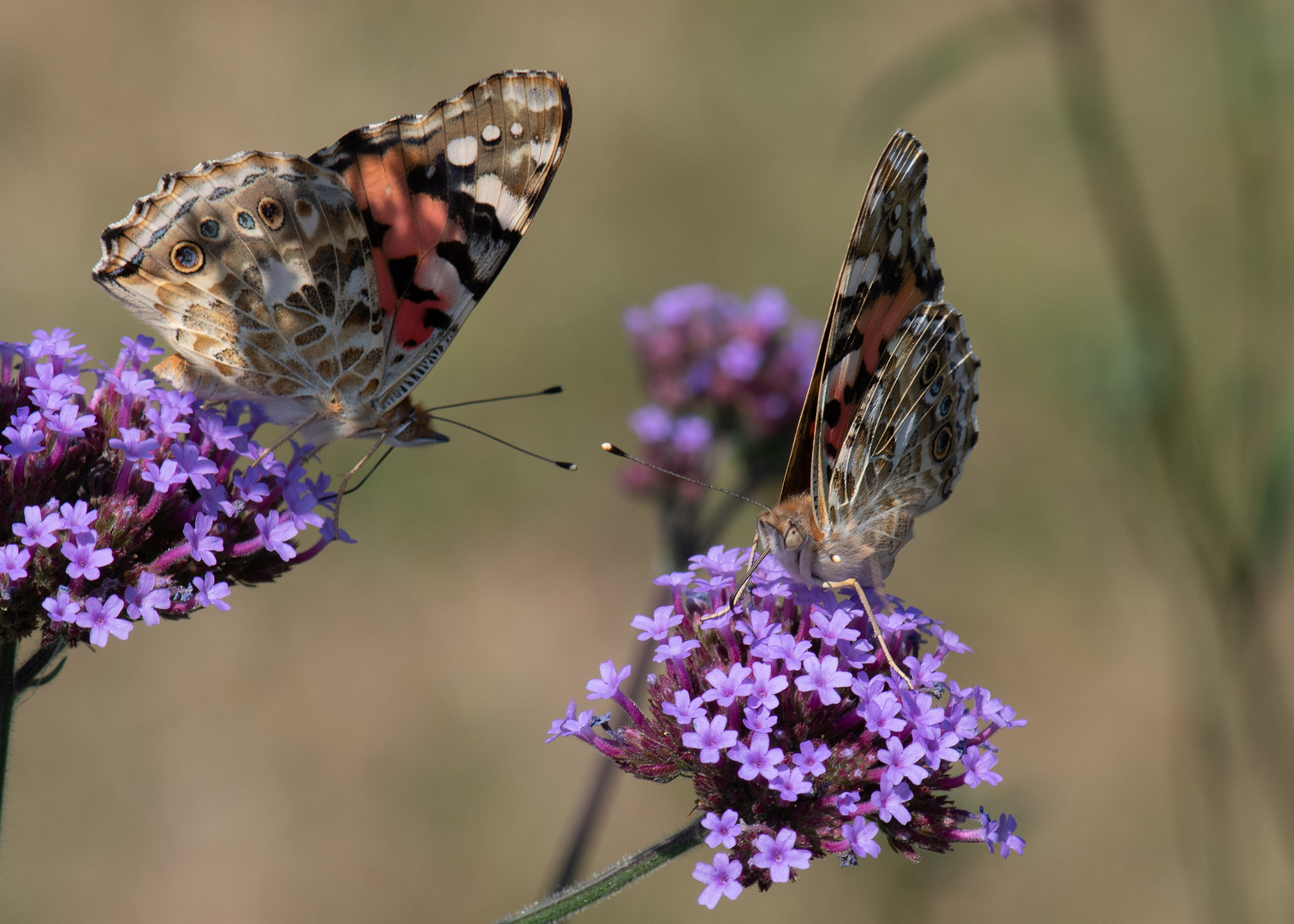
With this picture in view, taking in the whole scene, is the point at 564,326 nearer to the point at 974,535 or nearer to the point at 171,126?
the point at 974,535

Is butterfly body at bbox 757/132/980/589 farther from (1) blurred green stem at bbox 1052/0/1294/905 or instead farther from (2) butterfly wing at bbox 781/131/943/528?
(1) blurred green stem at bbox 1052/0/1294/905

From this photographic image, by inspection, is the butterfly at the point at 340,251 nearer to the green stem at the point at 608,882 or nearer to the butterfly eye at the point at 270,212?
the butterfly eye at the point at 270,212

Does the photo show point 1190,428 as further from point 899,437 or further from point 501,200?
point 501,200

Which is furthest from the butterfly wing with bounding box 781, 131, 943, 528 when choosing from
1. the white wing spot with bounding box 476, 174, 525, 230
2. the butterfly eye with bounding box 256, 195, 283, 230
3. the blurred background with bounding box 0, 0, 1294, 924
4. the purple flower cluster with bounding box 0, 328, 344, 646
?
the butterfly eye with bounding box 256, 195, 283, 230

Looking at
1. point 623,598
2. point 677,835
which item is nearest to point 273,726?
point 623,598

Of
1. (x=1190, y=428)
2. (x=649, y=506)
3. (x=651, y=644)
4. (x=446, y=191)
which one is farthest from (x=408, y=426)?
(x=649, y=506)

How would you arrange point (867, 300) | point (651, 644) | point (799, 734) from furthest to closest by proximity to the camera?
point (651, 644) → point (867, 300) → point (799, 734)
